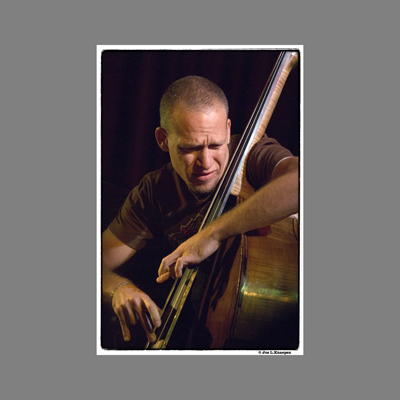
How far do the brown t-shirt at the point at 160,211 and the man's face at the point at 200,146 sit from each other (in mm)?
62

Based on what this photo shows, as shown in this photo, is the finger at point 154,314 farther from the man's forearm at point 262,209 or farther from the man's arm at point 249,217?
the man's forearm at point 262,209

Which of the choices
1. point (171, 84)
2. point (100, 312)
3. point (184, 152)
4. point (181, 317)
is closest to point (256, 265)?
point (181, 317)

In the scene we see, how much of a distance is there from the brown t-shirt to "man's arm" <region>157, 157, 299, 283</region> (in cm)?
8

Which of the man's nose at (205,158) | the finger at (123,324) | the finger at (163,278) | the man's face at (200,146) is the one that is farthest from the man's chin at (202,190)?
the finger at (123,324)

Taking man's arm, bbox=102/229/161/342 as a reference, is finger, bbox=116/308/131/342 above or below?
below

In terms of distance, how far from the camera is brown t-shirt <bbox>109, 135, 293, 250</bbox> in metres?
2.54

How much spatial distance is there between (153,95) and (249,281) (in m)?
1.12

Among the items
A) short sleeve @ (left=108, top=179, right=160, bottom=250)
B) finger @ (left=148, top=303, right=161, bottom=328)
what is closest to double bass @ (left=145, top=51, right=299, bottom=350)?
finger @ (left=148, top=303, right=161, bottom=328)

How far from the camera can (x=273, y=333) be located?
2504 mm

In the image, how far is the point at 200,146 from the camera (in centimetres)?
246

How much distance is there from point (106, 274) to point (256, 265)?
2.69ft

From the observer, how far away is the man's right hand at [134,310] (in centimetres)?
250

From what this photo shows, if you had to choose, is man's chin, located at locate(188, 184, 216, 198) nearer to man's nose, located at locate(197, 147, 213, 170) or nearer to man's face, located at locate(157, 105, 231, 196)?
man's face, located at locate(157, 105, 231, 196)

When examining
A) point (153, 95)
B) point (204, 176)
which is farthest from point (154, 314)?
point (153, 95)
